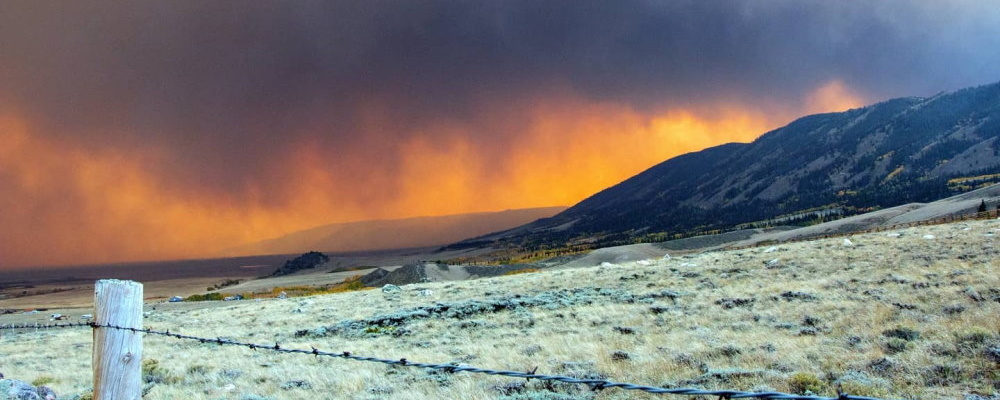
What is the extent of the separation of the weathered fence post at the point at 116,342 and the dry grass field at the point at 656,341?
5963 millimetres

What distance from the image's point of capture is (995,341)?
1124 centimetres

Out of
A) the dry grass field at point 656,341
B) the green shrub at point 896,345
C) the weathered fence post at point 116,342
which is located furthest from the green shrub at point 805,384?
the weathered fence post at point 116,342

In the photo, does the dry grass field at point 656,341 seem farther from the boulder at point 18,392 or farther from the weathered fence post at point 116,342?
the weathered fence post at point 116,342

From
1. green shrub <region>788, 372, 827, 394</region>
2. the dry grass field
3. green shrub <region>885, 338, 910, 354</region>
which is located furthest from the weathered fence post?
green shrub <region>885, 338, 910, 354</region>

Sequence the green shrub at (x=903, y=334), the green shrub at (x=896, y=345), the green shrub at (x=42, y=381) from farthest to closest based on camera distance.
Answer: the green shrub at (x=42, y=381) < the green shrub at (x=903, y=334) < the green shrub at (x=896, y=345)

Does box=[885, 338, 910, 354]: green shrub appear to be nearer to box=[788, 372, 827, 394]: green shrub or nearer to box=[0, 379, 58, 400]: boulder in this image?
box=[788, 372, 827, 394]: green shrub

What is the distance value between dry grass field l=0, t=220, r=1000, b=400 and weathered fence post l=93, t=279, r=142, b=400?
5.96m

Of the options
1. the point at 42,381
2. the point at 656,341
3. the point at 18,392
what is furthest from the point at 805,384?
the point at 42,381

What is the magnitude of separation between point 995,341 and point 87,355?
2938 cm

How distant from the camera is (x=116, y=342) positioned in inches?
204

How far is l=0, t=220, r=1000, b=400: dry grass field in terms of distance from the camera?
10.5 metres

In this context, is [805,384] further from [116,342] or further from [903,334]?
[116,342]

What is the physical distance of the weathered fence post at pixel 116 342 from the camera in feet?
16.9

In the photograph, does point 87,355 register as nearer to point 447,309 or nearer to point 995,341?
point 447,309
